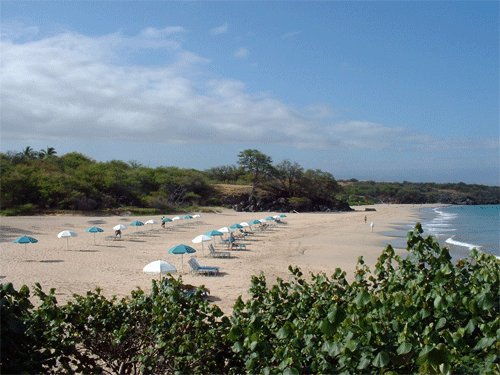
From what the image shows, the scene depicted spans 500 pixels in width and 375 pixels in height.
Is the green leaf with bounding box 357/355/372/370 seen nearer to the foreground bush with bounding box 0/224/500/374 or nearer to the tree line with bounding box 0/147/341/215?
the foreground bush with bounding box 0/224/500/374

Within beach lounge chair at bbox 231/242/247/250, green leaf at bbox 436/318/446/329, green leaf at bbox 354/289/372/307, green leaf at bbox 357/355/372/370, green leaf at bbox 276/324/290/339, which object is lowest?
beach lounge chair at bbox 231/242/247/250

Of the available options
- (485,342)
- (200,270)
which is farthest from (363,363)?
(200,270)

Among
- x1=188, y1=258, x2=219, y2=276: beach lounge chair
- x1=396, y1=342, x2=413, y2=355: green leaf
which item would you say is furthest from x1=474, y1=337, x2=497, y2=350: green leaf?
x1=188, y1=258, x2=219, y2=276: beach lounge chair

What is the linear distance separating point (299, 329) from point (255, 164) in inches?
2230

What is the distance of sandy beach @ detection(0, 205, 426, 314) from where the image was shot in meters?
12.8

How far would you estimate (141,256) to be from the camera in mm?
18156

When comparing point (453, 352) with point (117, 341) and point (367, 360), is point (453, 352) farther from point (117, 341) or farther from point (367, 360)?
A: point (117, 341)

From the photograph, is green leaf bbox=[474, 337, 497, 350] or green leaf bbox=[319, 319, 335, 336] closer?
green leaf bbox=[474, 337, 497, 350]

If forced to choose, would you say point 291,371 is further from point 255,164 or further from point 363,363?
point 255,164

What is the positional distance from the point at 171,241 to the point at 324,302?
69.1 feet

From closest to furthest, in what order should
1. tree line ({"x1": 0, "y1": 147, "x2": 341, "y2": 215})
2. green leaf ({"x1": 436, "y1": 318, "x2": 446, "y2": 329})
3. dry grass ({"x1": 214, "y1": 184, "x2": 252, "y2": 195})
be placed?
green leaf ({"x1": 436, "y1": 318, "x2": 446, "y2": 329}), tree line ({"x1": 0, "y1": 147, "x2": 341, "y2": 215}), dry grass ({"x1": 214, "y1": 184, "x2": 252, "y2": 195})

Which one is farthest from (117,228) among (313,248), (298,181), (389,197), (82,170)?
(389,197)

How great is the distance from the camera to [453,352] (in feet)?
8.09

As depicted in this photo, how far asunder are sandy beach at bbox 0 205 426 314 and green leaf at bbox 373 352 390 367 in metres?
7.92
